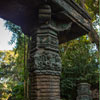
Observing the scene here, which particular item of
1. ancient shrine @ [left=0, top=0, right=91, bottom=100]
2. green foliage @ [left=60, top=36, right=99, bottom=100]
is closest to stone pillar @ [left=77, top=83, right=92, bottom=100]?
green foliage @ [left=60, top=36, right=99, bottom=100]

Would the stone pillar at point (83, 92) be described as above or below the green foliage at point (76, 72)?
below

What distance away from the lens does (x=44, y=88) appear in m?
2.85

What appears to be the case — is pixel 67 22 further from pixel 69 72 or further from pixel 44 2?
pixel 69 72

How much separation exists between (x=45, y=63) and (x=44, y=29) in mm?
845

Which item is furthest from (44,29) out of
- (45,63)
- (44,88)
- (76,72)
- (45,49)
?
(76,72)

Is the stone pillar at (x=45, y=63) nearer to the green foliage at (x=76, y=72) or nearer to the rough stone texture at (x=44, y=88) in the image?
the rough stone texture at (x=44, y=88)

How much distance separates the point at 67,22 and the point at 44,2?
911 millimetres

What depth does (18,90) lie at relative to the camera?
234 inches

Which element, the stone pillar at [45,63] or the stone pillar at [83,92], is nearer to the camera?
the stone pillar at [45,63]

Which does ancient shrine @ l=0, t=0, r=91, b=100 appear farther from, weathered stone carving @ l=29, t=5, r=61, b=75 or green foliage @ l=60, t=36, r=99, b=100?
green foliage @ l=60, t=36, r=99, b=100

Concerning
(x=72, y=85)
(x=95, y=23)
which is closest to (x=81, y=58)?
(x=72, y=85)

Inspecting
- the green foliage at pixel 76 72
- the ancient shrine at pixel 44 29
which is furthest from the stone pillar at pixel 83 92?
the ancient shrine at pixel 44 29

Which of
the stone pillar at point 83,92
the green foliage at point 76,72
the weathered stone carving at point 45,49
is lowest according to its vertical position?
the stone pillar at point 83,92

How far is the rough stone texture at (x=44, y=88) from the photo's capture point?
9.25 ft
